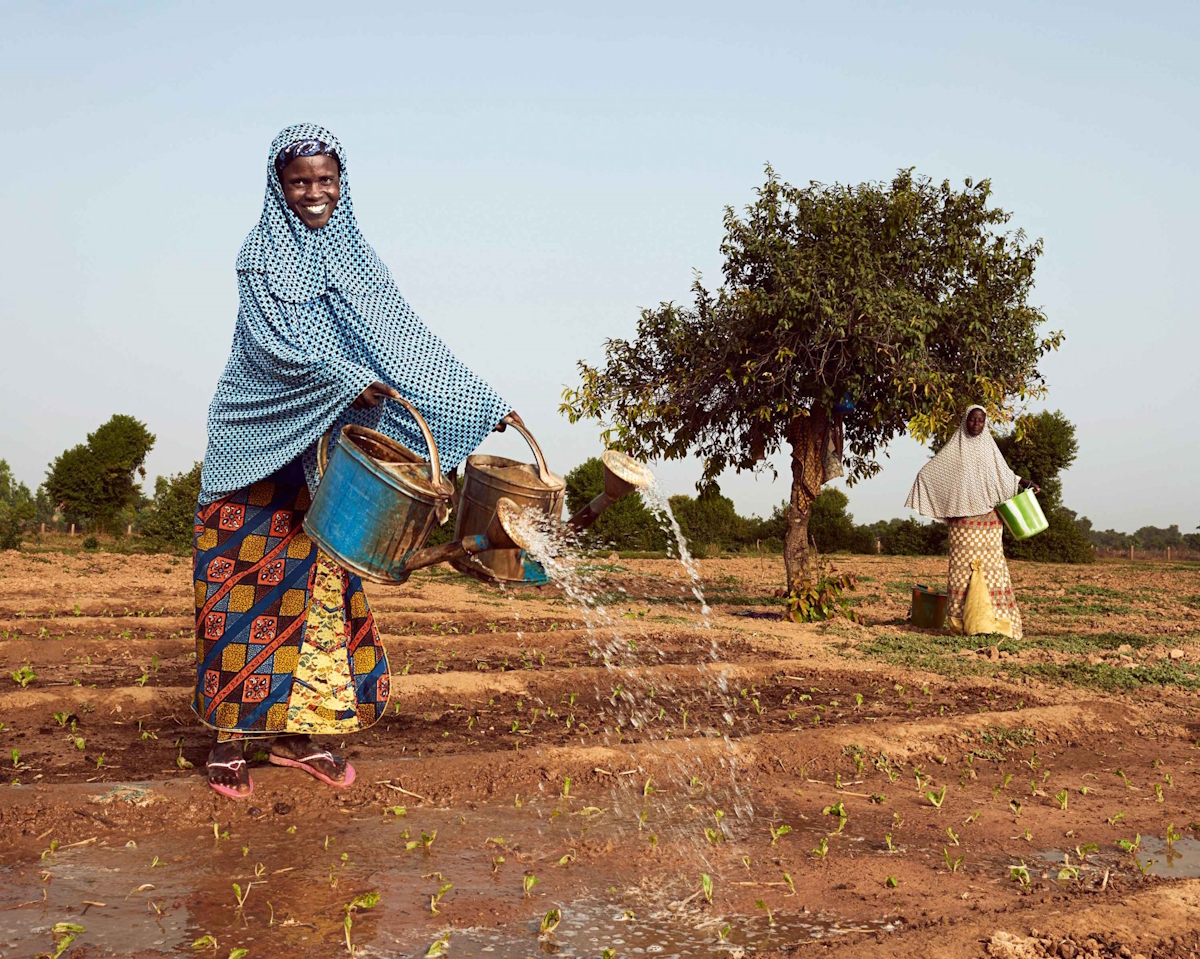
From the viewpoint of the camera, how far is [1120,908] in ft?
8.48

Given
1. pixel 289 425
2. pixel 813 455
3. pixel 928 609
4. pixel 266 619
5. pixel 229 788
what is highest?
pixel 813 455

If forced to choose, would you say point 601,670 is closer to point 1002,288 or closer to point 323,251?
point 323,251

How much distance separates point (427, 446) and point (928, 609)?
702cm

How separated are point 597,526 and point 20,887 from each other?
1480cm

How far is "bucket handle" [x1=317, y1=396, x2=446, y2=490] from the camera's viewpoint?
9.50 feet

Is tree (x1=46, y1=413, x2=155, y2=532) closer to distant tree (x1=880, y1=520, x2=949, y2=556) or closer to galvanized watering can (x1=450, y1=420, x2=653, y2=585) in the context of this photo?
distant tree (x1=880, y1=520, x2=949, y2=556)

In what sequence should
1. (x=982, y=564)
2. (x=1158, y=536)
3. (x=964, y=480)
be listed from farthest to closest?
(x=1158, y=536) → (x=964, y=480) → (x=982, y=564)

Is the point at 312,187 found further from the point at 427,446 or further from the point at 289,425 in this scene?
the point at 427,446

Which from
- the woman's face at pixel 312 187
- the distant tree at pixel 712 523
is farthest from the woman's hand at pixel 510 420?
the distant tree at pixel 712 523

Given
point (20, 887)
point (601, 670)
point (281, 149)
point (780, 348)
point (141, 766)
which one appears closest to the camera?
point (20, 887)

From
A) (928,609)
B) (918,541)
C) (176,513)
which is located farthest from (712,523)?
(928,609)

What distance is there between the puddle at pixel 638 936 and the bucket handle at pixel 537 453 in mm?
1224

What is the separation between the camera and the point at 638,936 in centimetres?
257

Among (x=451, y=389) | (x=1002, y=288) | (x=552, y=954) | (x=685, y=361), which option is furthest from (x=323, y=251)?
(x=1002, y=288)
